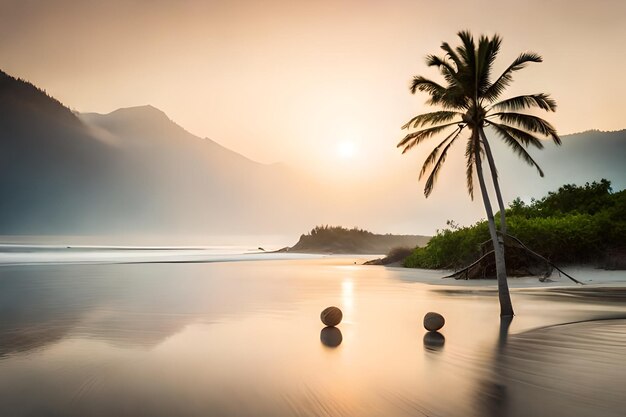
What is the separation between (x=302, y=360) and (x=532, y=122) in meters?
15.1

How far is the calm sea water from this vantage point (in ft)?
21.3

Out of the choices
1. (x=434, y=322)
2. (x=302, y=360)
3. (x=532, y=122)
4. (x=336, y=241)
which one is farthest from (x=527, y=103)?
(x=336, y=241)

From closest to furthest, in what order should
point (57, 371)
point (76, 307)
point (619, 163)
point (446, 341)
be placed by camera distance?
point (57, 371), point (446, 341), point (76, 307), point (619, 163)

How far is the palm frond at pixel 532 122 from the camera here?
19.8 metres

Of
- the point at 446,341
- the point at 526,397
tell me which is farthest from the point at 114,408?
the point at 446,341

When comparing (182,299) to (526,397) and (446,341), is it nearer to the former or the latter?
(446,341)

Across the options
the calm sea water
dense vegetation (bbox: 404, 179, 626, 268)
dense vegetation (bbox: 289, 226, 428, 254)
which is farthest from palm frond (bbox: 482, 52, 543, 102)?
dense vegetation (bbox: 289, 226, 428, 254)

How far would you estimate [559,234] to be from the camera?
36000mm

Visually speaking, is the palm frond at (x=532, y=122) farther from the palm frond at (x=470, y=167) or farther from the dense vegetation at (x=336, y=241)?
the dense vegetation at (x=336, y=241)

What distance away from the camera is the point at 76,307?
17234mm

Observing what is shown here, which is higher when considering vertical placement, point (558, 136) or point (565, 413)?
point (558, 136)

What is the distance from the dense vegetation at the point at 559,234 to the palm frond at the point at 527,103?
1327 centimetres

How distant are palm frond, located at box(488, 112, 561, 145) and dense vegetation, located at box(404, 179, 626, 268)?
1226 centimetres

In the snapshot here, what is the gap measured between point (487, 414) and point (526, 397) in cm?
102
